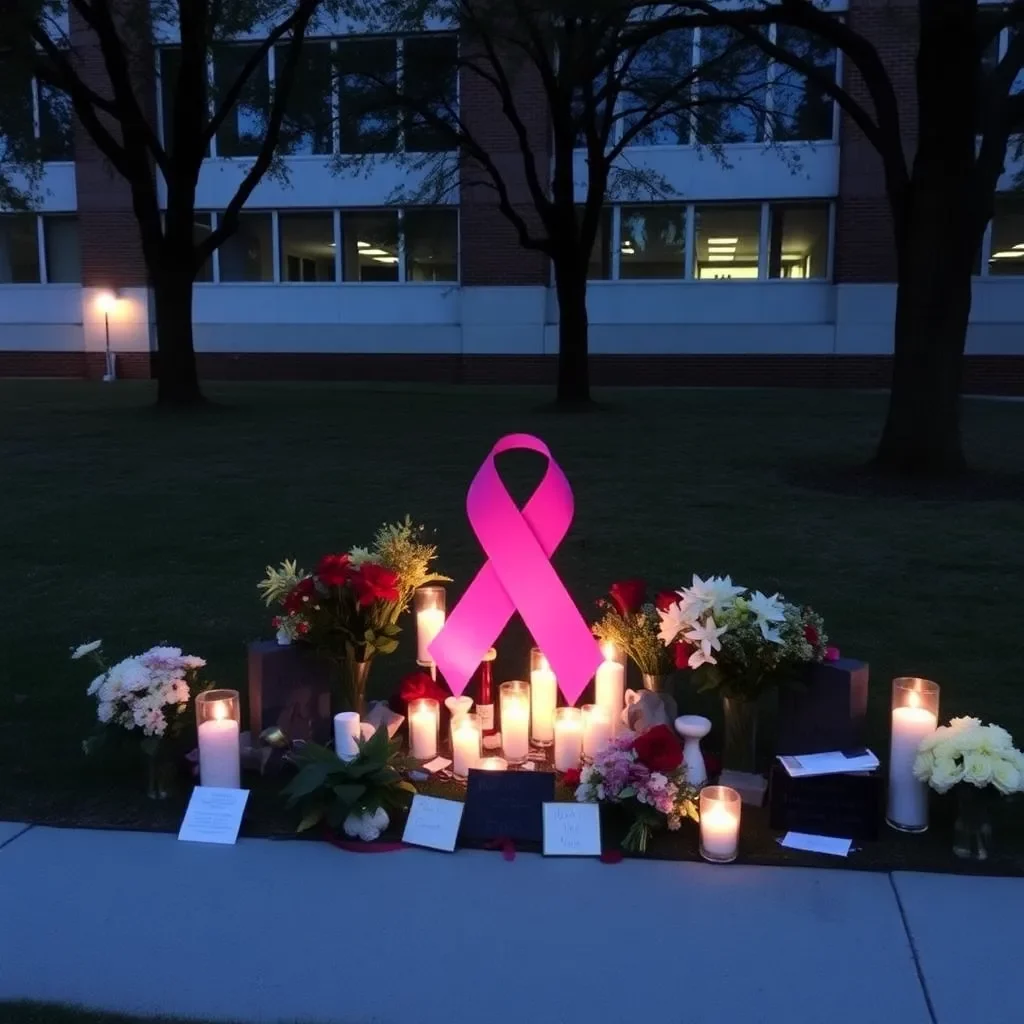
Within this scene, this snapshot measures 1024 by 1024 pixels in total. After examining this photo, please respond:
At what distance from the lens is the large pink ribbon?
4.38 meters

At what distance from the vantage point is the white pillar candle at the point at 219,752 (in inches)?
156

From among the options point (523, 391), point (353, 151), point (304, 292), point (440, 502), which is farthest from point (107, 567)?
point (304, 292)

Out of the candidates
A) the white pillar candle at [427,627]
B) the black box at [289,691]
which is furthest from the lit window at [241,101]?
the black box at [289,691]

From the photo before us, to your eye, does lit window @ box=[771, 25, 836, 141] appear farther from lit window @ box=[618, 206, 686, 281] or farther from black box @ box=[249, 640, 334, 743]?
black box @ box=[249, 640, 334, 743]

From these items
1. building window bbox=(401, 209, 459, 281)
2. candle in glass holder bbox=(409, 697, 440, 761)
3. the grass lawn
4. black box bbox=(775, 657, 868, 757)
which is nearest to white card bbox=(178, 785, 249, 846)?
the grass lawn

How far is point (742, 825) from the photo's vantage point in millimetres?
3816

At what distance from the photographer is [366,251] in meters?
27.4

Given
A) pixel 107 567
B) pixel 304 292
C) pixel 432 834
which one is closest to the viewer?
pixel 432 834

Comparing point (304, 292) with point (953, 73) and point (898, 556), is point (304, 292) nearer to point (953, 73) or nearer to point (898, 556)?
point (953, 73)

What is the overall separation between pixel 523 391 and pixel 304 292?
7448mm

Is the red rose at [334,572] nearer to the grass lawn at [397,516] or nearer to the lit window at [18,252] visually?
the grass lawn at [397,516]

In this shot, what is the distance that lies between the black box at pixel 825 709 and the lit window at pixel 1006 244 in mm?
23288

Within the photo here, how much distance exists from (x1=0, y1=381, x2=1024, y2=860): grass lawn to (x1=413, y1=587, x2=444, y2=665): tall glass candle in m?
0.52

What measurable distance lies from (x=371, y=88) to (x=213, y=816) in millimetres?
17450
